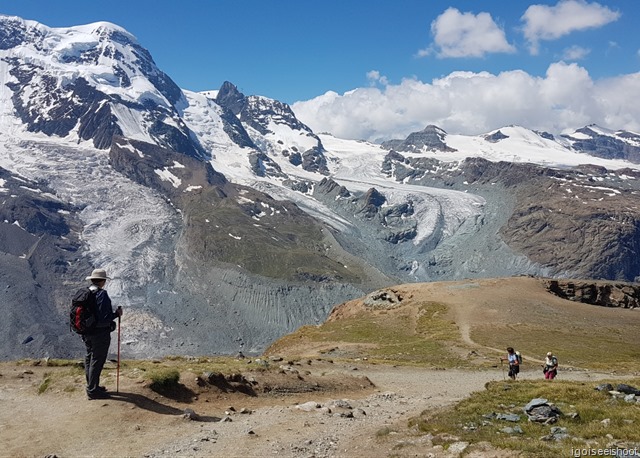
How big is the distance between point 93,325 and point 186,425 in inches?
201

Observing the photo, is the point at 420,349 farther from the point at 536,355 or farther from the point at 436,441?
the point at 436,441

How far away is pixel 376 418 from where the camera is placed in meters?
21.6

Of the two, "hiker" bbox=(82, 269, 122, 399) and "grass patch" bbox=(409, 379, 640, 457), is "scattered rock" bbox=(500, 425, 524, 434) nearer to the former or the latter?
"grass patch" bbox=(409, 379, 640, 457)

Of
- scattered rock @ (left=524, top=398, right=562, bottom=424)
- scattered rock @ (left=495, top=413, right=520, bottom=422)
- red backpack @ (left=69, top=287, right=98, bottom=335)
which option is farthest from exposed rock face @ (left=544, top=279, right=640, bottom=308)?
red backpack @ (left=69, top=287, right=98, bottom=335)

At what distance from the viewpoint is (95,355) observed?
19.8 metres

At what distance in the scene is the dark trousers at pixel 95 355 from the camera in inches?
778

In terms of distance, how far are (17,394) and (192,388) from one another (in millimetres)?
7045

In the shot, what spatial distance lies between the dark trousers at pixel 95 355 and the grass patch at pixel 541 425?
39.3 feet

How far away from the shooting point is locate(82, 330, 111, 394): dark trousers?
64.8 feet

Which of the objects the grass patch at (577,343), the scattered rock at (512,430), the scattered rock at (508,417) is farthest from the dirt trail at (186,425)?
the grass patch at (577,343)

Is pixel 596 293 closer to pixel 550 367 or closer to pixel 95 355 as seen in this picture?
pixel 550 367

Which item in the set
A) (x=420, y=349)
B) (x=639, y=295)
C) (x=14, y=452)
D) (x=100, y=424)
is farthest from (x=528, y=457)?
(x=639, y=295)

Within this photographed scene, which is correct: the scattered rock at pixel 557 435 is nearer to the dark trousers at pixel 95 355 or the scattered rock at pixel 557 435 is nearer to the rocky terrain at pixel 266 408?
the rocky terrain at pixel 266 408

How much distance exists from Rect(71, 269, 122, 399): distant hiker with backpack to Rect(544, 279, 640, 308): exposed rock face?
87.0 m
